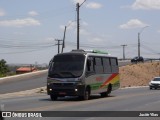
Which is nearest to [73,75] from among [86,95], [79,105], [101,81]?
[86,95]

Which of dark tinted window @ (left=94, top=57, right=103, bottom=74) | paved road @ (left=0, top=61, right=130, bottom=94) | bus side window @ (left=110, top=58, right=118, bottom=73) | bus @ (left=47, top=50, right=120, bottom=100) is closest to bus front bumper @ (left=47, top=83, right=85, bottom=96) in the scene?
bus @ (left=47, top=50, right=120, bottom=100)

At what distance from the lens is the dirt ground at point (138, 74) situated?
231 ft

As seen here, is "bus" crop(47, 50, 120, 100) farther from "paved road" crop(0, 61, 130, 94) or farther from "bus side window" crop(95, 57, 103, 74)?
"paved road" crop(0, 61, 130, 94)

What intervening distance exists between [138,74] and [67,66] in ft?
162

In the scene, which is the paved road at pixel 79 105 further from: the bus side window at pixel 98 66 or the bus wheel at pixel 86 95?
the bus side window at pixel 98 66

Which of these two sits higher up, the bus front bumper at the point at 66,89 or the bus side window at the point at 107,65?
the bus side window at the point at 107,65

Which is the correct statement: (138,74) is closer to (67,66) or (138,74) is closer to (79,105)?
(67,66)

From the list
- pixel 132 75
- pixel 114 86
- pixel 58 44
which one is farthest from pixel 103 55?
pixel 58 44

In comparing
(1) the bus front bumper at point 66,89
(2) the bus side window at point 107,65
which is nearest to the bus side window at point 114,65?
(2) the bus side window at point 107,65

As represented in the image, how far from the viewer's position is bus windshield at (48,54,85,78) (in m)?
28.7

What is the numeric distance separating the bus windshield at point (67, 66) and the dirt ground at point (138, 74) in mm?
36929

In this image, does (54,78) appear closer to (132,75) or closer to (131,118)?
(131,118)

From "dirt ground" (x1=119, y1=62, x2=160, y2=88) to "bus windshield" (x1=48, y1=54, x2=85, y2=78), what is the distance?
3693 cm

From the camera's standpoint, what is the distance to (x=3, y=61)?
90.9 metres
